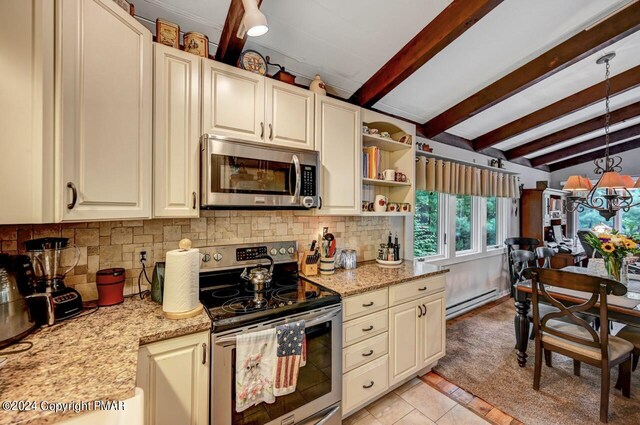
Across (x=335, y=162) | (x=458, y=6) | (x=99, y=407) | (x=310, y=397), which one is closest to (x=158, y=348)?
(x=99, y=407)

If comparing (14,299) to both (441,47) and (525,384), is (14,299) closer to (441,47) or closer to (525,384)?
(441,47)

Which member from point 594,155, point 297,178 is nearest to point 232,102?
point 297,178

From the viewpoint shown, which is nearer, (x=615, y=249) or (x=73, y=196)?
(x=73, y=196)

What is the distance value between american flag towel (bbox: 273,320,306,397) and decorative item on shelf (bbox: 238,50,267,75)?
162cm

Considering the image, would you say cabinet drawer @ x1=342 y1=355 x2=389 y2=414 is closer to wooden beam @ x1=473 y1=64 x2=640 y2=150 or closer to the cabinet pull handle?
the cabinet pull handle

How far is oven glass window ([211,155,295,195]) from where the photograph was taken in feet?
5.08

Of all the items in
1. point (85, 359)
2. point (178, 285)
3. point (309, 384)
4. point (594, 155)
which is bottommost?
point (309, 384)

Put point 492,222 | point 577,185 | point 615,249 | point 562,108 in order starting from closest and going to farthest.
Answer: point 615,249 → point 577,185 → point 562,108 → point 492,222

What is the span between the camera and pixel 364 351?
1.84 m

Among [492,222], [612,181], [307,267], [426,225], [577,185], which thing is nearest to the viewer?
[307,267]

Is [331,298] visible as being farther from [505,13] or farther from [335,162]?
[505,13]

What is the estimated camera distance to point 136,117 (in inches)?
51.7

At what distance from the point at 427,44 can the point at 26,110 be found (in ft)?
7.20

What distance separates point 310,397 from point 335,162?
1.59m
